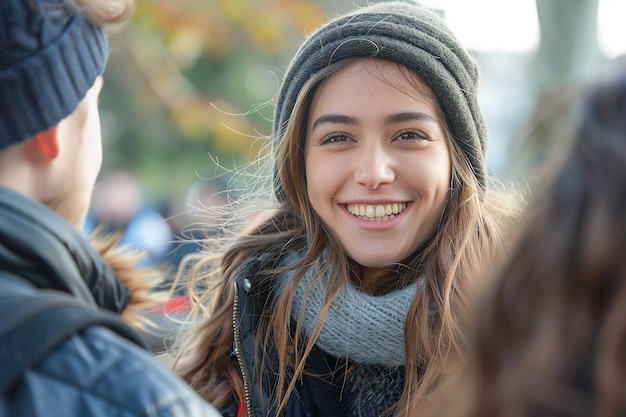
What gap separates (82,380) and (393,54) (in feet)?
5.00

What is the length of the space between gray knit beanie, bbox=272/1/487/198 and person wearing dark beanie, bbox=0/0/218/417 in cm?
88

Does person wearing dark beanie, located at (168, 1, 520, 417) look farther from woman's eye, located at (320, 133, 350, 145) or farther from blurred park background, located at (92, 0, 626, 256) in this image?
blurred park background, located at (92, 0, 626, 256)

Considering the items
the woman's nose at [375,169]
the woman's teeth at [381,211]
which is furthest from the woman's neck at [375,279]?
the woman's nose at [375,169]

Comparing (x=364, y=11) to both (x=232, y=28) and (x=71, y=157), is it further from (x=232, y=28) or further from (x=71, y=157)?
(x=232, y=28)

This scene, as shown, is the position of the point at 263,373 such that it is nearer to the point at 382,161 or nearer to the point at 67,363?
the point at 382,161

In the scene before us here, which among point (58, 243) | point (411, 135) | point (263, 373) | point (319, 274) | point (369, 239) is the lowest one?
point (263, 373)

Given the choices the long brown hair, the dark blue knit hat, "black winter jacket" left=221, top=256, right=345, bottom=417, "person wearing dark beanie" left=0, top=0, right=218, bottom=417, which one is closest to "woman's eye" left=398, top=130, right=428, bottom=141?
the long brown hair

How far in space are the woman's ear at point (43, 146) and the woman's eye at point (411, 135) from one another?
46.2 inches

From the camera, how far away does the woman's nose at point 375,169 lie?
2512mm

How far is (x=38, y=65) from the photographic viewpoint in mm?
1657

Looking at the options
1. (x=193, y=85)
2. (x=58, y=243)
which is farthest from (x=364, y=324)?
(x=193, y=85)

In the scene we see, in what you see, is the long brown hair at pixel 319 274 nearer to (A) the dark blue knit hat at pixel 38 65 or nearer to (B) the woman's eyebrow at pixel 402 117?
(B) the woman's eyebrow at pixel 402 117

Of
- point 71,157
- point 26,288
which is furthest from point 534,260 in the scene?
point 71,157

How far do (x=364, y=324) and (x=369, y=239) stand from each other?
0.89 ft
